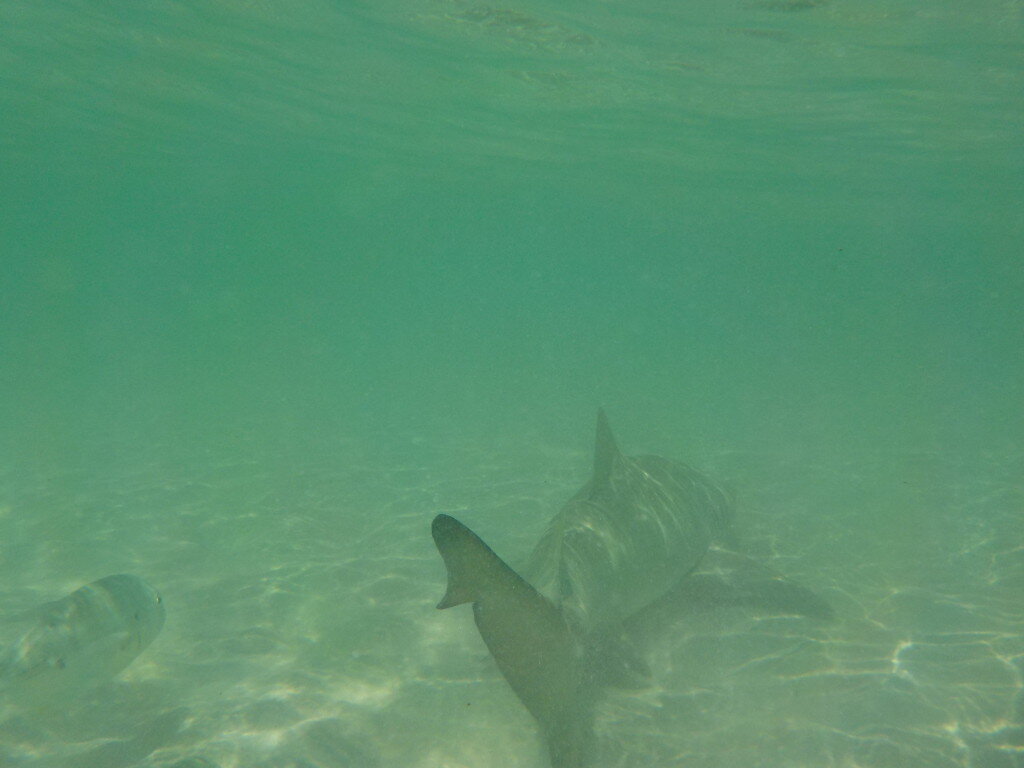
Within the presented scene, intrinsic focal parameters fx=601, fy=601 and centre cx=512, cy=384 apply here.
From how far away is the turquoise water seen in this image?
19.1 feet

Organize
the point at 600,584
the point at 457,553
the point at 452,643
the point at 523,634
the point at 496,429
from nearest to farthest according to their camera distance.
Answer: the point at 457,553 → the point at 523,634 → the point at 600,584 → the point at 452,643 → the point at 496,429

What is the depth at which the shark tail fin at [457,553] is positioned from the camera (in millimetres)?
3918

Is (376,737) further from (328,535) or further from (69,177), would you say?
(69,177)

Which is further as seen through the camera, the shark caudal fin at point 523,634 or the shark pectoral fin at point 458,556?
the shark caudal fin at point 523,634

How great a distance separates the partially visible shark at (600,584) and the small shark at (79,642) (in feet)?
12.8

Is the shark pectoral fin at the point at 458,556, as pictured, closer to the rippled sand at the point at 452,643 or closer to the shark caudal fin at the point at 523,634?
the shark caudal fin at the point at 523,634

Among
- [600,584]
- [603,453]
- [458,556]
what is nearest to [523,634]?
[458,556]

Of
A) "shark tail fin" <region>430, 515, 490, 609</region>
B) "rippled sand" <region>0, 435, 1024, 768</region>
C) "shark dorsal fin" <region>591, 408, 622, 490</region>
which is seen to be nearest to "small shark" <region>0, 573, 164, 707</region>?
"rippled sand" <region>0, 435, 1024, 768</region>

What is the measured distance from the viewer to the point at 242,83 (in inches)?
973

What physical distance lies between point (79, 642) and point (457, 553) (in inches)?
162

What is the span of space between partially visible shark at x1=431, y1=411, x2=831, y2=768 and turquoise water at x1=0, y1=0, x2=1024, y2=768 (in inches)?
21.5

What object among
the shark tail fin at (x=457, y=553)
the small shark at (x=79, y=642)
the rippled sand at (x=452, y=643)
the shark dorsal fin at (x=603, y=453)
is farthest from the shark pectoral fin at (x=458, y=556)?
the small shark at (x=79, y=642)

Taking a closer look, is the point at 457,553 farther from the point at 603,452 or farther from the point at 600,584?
the point at 603,452

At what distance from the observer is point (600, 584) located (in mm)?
5891
